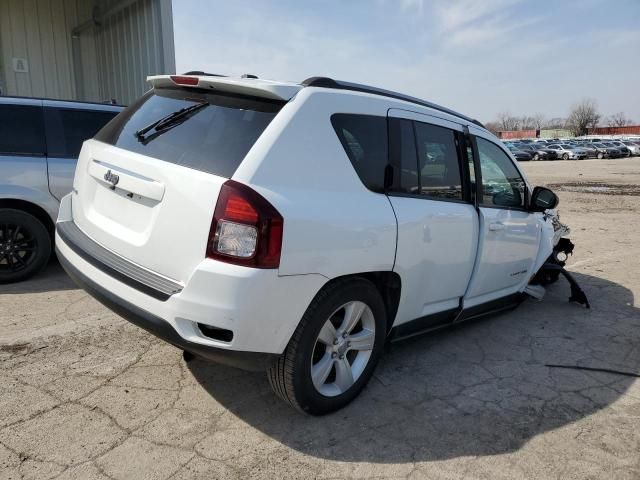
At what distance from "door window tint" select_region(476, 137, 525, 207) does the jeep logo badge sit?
8.20ft

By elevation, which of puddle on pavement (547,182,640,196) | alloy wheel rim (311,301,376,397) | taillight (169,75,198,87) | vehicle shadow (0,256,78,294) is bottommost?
puddle on pavement (547,182,640,196)

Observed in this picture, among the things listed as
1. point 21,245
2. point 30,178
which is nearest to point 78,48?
point 30,178

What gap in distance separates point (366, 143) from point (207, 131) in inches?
35.2

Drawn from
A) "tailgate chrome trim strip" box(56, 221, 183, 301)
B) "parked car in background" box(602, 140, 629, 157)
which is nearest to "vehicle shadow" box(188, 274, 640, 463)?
"tailgate chrome trim strip" box(56, 221, 183, 301)

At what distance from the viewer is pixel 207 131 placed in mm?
2648

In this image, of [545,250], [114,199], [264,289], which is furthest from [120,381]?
[545,250]

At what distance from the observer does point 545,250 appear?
4797 mm

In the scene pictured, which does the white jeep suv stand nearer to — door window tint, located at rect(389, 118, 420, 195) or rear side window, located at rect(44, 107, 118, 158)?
door window tint, located at rect(389, 118, 420, 195)

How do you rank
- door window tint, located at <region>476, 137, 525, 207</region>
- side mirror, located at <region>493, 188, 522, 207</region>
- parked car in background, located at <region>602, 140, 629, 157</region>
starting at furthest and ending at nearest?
parked car in background, located at <region>602, 140, 629, 157</region> < side mirror, located at <region>493, 188, 522, 207</region> < door window tint, located at <region>476, 137, 525, 207</region>

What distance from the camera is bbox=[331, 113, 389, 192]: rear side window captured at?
279 cm

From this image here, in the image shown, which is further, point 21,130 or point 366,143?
point 21,130

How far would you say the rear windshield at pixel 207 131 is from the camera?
2486 mm

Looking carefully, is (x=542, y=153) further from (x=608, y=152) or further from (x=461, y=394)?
(x=461, y=394)

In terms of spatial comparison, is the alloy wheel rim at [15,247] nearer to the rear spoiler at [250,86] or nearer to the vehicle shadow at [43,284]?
the vehicle shadow at [43,284]
